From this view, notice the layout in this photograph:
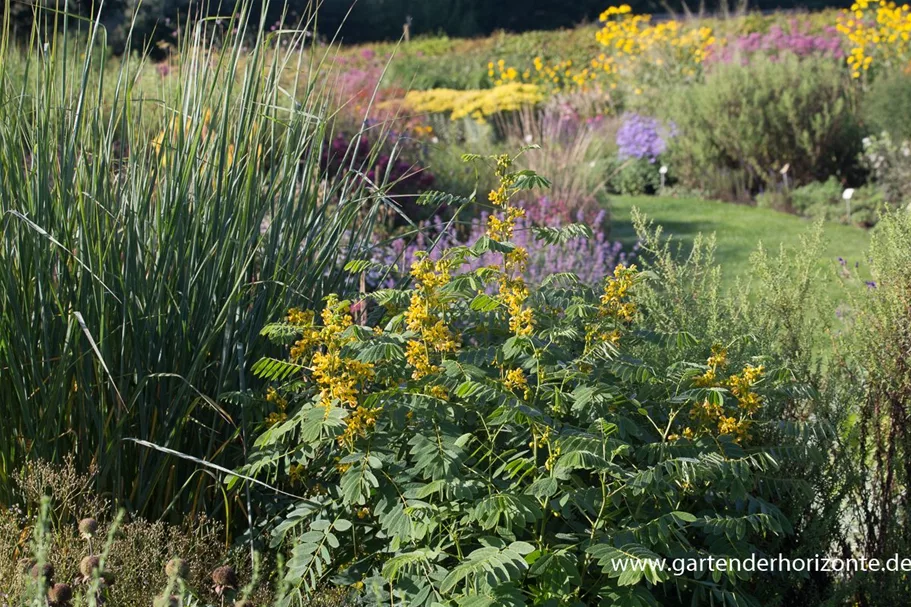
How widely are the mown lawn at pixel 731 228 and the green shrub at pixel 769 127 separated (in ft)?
2.55

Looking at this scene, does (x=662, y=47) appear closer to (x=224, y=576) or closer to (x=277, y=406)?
(x=277, y=406)

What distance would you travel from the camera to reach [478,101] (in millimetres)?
13922

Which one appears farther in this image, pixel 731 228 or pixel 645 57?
pixel 645 57

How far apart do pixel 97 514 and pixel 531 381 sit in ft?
3.66

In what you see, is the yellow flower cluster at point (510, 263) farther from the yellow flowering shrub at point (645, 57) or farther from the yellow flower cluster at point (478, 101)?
the yellow flowering shrub at point (645, 57)

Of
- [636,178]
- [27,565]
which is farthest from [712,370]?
[636,178]

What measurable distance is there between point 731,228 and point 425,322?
712cm

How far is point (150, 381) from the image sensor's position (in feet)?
8.26

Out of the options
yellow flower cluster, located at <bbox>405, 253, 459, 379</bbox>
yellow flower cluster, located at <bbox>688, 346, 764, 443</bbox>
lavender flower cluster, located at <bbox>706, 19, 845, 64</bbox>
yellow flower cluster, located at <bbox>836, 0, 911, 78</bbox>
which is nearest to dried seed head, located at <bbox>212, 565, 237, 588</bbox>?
yellow flower cluster, located at <bbox>405, 253, 459, 379</bbox>

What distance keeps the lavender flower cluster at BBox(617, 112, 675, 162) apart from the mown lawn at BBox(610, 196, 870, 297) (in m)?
1.22

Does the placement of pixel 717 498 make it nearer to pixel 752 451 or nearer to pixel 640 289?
pixel 752 451

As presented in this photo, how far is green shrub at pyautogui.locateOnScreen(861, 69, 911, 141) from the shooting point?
1044 cm

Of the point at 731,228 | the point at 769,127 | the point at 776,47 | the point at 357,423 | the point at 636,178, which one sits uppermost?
the point at 776,47

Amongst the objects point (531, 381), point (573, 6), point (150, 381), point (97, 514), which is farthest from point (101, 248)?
point (573, 6)
